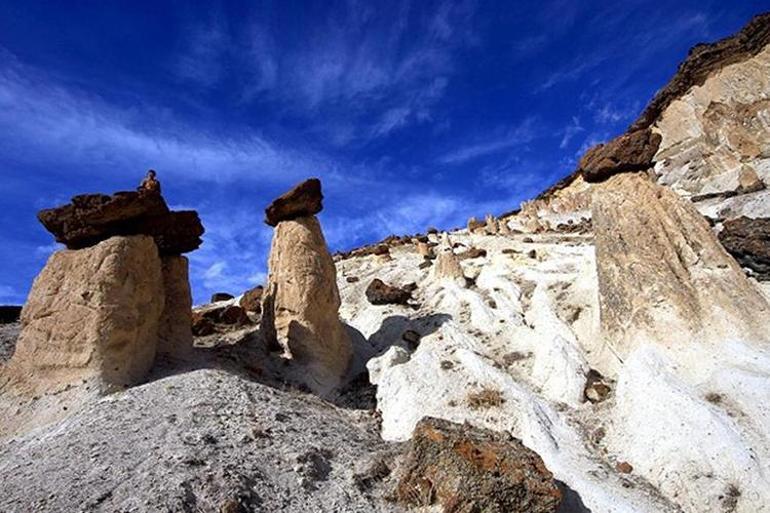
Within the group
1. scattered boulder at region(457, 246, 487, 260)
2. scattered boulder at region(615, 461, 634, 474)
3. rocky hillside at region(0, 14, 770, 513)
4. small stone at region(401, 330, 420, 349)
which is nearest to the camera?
rocky hillside at region(0, 14, 770, 513)

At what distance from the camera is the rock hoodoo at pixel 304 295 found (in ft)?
45.2

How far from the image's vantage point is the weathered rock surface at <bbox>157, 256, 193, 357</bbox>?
12922mm

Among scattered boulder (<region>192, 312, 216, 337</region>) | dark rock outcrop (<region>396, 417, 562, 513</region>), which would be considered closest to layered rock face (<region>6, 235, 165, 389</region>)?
scattered boulder (<region>192, 312, 216, 337</region>)

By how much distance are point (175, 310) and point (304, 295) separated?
3.42m

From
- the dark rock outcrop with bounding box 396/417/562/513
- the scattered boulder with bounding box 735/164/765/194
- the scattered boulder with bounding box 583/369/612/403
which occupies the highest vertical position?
the scattered boulder with bounding box 735/164/765/194

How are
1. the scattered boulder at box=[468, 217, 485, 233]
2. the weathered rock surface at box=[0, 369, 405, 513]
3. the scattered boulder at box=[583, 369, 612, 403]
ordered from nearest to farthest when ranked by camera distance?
1. the weathered rock surface at box=[0, 369, 405, 513]
2. the scattered boulder at box=[583, 369, 612, 403]
3. the scattered boulder at box=[468, 217, 485, 233]

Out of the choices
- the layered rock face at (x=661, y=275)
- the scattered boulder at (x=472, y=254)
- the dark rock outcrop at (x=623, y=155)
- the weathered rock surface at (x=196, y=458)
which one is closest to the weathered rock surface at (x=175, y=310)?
the weathered rock surface at (x=196, y=458)

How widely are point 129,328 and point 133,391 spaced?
1590 millimetres

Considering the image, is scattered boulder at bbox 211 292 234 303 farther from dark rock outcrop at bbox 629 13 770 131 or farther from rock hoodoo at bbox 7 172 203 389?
dark rock outcrop at bbox 629 13 770 131

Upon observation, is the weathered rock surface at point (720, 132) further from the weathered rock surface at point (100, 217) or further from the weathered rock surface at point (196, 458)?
the weathered rock surface at point (100, 217)

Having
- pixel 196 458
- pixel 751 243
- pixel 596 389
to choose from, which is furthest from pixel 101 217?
pixel 751 243

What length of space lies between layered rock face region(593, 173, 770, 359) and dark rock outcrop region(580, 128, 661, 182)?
28 cm

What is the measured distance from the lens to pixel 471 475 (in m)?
7.31

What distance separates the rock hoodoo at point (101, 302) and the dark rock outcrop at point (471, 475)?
6.74 m
